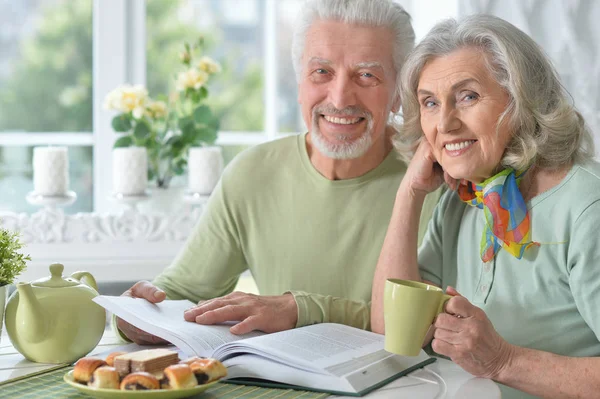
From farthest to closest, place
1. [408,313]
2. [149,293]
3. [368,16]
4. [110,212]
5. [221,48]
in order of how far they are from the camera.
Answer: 1. [221,48]
2. [110,212]
3. [368,16]
4. [149,293]
5. [408,313]

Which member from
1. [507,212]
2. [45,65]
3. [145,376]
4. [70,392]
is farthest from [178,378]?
[45,65]

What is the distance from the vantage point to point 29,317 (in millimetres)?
1290

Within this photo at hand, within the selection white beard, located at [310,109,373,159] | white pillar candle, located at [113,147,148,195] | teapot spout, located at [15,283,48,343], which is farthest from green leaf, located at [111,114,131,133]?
teapot spout, located at [15,283,48,343]

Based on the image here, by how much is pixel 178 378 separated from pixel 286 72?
215cm

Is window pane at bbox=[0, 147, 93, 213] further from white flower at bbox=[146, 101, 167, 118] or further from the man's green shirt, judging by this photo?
the man's green shirt

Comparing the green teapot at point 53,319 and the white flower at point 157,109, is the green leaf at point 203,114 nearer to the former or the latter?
the white flower at point 157,109

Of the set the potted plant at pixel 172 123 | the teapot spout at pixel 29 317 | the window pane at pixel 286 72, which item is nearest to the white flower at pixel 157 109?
the potted plant at pixel 172 123

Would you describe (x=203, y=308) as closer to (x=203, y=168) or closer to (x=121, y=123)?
(x=203, y=168)

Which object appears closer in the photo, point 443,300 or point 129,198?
point 443,300

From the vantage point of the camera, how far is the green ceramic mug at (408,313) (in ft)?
3.87

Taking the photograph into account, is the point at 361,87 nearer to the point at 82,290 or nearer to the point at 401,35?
the point at 401,35

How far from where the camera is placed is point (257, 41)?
309 cm

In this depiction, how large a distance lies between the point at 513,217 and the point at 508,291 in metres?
0.14

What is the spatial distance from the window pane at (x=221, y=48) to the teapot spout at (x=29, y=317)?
180cm
